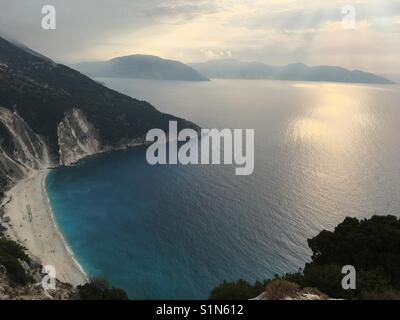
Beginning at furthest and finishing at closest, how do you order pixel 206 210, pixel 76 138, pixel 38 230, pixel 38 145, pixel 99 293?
pixel 76 138, pixel 38 145, pixel 206 210, pixel 38 230, pixel 99 293

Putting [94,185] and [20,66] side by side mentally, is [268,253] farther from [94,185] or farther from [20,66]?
[20,66]

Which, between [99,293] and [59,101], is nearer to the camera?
[99,293]

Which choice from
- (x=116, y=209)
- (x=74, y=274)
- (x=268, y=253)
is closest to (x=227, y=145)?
(x=116, y=209)

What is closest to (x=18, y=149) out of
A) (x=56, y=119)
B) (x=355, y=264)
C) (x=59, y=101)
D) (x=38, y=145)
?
(x=38, y=145)

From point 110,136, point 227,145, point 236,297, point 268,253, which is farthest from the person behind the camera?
point 227,145

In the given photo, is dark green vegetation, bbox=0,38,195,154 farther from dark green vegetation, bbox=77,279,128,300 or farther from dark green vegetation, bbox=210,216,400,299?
dark green vegetation, bbox=210,216,400,299

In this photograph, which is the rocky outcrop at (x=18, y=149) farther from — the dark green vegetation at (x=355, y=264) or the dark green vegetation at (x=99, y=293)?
the dark green vegetation at (x=355, y=264)

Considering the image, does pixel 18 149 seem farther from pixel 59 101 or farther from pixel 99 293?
pixel 99 293

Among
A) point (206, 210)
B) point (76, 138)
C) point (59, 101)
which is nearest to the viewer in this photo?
point (206, 210)
